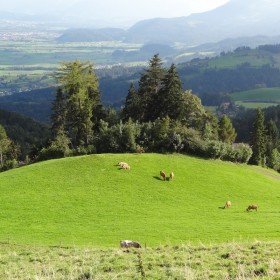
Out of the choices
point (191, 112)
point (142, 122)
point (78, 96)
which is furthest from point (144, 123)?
point (78, 96)

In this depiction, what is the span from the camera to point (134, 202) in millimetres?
34125

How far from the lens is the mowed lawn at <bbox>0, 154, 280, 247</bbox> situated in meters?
25.8

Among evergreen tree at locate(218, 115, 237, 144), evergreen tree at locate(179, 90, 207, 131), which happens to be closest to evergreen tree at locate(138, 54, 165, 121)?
evergreen tree at locate(179, 90, 207, 131)

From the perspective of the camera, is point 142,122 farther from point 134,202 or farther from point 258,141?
point 134,202

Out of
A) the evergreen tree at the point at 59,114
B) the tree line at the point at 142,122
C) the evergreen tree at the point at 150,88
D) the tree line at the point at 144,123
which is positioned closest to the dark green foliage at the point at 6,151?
the tree line at the point at 144,123

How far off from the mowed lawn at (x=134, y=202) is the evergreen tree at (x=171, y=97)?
47.6ft

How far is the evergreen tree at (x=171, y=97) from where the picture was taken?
6103 cm

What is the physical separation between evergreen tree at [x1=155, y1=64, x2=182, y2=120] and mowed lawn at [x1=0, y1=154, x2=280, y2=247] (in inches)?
571

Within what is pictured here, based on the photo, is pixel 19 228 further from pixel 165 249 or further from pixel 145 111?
pixel 145 111

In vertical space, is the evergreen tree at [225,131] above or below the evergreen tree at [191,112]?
below

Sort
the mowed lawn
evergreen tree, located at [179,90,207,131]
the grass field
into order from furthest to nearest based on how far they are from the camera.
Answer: evergreen tree, located at [179,90,207,131] → the mowed lawn → the grass field

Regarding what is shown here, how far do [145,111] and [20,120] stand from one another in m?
120

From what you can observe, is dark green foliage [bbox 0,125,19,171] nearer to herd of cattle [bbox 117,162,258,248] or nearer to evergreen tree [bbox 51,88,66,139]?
evergreen tree [bbox 51,88,66,139]

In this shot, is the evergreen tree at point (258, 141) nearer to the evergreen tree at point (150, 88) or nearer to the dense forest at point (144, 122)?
the dense forest at point (144, 122)
